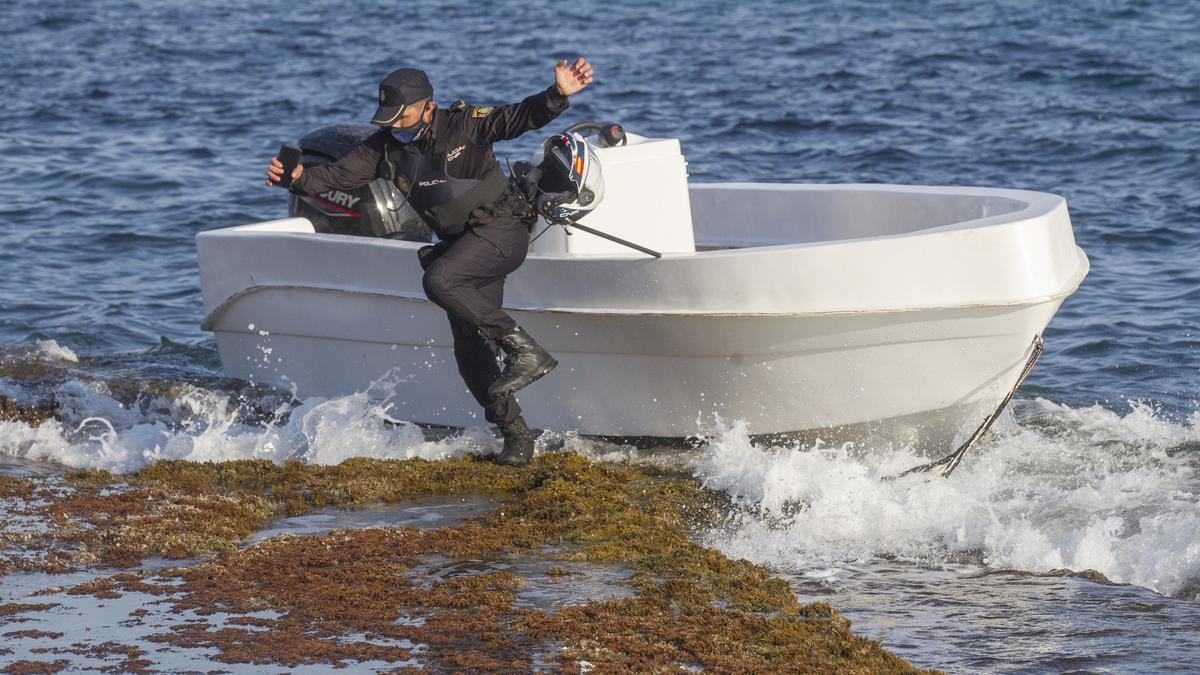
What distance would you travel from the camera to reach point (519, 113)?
→ 5.81 m

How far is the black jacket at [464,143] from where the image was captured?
5.77 m

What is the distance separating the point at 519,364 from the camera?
6082 millimetres

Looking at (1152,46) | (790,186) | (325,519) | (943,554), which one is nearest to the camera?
(943,554)

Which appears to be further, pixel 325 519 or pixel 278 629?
pixel 325 519

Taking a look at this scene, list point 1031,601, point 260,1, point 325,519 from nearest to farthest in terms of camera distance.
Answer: point 1031,601
point 325,519
point 260,1

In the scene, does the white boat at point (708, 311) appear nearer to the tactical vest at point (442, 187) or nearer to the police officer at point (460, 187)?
the police officer at point (460, 187)

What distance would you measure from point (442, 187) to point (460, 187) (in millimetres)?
73

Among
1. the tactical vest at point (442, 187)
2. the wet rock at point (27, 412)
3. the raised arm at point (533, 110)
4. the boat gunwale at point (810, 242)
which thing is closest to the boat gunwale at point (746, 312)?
the boat gunwale at point (810, 242)

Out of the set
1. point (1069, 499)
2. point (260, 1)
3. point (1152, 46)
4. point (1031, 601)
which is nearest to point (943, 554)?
point (1031, 601)

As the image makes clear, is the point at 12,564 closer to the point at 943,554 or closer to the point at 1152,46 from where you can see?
the point at 943,554

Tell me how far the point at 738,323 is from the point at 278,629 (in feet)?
7.82

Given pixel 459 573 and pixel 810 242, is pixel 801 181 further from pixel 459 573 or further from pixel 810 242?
pixel 459 573

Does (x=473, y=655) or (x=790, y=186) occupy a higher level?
(x=790, y=186)

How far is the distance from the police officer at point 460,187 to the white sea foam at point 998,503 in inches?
43.0
